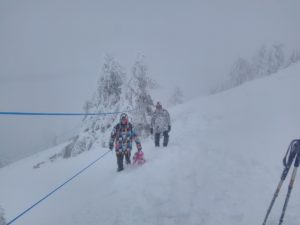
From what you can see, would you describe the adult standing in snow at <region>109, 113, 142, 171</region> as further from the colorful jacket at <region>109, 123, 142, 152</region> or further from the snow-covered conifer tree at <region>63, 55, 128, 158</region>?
the snow-covered conifer tree at <region>63, 55, 128, 158</region>

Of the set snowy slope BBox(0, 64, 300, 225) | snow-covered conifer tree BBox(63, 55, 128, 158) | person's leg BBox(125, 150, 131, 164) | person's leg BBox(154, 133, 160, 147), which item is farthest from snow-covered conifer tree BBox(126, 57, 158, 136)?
person's leg BBox(125, 150, 131, 164)

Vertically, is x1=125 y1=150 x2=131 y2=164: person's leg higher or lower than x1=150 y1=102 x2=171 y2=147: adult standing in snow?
lower

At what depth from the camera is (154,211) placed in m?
8.72

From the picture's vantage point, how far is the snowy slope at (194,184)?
841 centimetres

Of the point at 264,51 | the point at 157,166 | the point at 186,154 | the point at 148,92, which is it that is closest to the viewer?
the point at 157,166

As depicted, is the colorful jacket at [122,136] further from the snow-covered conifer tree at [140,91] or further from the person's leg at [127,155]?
the snow-covered conifer tree at [140,91]

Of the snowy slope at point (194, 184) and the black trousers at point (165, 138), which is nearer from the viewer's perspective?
the snowy slope at point (194, 184)

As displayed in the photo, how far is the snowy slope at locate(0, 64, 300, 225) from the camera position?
27.6 feet

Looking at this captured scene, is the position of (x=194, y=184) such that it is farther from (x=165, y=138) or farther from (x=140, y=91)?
(x=140, y=91)

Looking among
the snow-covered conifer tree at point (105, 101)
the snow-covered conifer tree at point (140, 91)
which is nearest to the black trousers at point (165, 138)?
the snow-covered conifer tree at point (140, 91)

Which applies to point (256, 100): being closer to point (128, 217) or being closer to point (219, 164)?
point (219, 164)

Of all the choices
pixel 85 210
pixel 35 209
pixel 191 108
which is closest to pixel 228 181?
pixel 85 210

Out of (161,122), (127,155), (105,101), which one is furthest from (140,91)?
(127,155)

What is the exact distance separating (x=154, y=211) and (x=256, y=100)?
1444 centimetres
